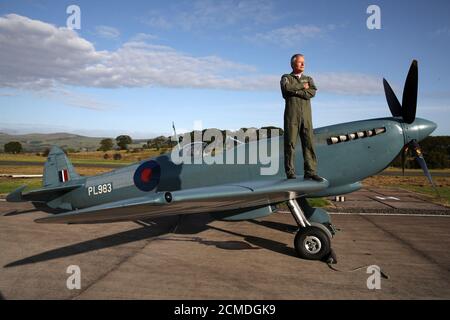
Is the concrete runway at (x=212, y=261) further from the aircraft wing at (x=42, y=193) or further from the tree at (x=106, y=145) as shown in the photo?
the tree at (x=106, y=145)

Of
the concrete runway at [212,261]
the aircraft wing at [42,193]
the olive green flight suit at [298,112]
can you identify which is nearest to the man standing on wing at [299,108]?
the olive green flight suit at [298,112]

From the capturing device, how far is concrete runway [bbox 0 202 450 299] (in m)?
4.48

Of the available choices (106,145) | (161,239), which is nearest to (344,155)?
(161,239)

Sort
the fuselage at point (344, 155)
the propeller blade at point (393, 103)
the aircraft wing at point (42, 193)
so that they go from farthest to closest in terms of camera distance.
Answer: the aircraft wing at point (42, 193)
the propeller blade at point (393, 103)
the fuselage at point (344, 155)

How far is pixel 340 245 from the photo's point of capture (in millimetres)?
6785

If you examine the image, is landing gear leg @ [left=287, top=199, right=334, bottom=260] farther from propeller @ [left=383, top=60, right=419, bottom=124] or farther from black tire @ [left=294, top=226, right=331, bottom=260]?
propeller @ [left=383, top=60, right=419, bottom=124]

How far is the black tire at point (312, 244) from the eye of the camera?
5.70 metres

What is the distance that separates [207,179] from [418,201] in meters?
10.7

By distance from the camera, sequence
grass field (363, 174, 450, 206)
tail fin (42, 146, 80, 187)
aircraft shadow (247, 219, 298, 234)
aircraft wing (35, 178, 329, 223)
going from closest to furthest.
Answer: aircraft wing (35, 178, 329, 223)
aircraft shadow (247, 219, 298, 234)
tail fin (42, 146, 80, 187)
grass field (363, 174, 450, 206)

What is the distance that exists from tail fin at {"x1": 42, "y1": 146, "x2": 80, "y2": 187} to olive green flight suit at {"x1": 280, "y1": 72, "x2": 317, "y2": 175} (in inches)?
276

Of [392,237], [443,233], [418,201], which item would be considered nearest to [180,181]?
[392,237]

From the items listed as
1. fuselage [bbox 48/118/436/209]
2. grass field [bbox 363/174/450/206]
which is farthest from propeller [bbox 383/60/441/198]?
grass field [bbox 363/174/450/206]

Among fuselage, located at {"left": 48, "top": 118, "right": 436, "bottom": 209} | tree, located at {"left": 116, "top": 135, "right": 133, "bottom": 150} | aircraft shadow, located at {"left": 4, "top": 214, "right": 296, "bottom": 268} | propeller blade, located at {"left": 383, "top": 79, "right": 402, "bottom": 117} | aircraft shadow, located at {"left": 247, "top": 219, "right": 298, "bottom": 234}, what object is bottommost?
aircraft shadow, located at {"left": 247, "top": 219, "right": 298, "bottom": 234}

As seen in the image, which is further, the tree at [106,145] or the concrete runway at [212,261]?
the tree at [106,145]
